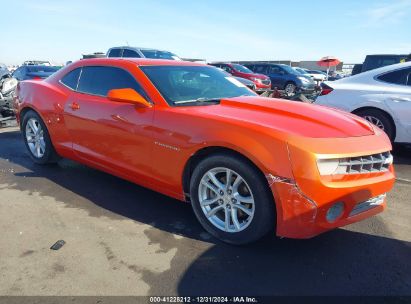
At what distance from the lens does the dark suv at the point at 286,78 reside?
17938 mm

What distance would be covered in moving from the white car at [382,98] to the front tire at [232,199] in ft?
11.6

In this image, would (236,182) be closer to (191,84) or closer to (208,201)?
(208,201)

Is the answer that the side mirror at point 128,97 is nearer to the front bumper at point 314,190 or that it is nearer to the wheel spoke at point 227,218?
the wheel spoke at point 227,218

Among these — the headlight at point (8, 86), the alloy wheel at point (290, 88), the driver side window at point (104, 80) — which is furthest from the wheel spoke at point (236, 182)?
the alloy wheel at point (290, 88)

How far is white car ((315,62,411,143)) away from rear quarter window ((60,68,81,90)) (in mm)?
3692

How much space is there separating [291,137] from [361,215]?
33.5 inches

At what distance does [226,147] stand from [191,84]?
1.18 m

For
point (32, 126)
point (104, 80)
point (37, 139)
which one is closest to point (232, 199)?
point (104, 80)

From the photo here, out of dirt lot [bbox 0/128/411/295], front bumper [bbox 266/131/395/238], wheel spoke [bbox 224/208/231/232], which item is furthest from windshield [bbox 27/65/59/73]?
front bumper [bbox 266/131/395/238]

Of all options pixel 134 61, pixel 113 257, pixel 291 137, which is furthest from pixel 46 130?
pixel 291 137

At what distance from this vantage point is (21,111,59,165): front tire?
4762mm

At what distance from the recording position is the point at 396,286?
2.45 meters

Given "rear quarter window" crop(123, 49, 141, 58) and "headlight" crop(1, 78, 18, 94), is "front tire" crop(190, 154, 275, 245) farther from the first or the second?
"rear quarter window" crop(123, 49, 141, 58)

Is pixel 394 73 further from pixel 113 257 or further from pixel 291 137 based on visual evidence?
pixel 113 257
